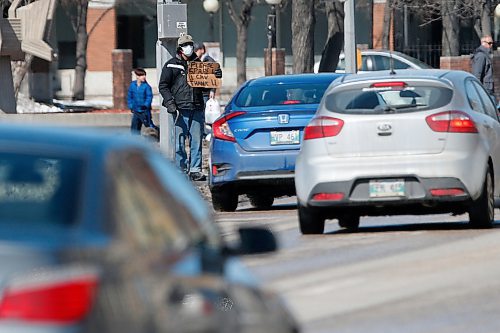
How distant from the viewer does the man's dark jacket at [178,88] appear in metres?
21.9

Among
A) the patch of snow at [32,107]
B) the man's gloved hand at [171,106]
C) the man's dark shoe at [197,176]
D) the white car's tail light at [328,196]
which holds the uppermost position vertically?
the man's gloved hand at [171,106]

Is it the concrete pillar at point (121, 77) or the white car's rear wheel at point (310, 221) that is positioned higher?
the concrete pillar at point (121, 77)

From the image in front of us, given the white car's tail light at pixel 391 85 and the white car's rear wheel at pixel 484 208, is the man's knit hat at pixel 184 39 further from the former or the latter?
the white car's rear wheel at pixel 484 208

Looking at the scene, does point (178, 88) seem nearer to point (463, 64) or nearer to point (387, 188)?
point (387, 188)

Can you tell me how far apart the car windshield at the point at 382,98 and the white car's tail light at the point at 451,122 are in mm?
138

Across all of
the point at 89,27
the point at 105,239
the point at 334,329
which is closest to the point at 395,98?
the point at 334,329

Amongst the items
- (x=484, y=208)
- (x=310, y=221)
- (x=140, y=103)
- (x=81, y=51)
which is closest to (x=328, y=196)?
(x=310, y=221)

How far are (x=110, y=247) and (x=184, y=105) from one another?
17.7 metres

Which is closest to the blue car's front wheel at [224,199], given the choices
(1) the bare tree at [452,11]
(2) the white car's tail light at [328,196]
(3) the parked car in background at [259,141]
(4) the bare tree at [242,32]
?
(3) the parked car in background at [259,141]

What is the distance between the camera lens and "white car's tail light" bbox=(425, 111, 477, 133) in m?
14.2

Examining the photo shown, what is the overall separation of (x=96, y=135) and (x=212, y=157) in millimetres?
12785

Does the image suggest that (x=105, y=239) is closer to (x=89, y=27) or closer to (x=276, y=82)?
(x=276, y=82)

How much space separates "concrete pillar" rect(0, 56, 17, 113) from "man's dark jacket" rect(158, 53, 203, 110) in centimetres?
824

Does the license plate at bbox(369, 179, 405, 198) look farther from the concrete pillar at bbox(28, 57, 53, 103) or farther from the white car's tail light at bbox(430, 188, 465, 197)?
the concrete pillar at bbox(28, 57, 53, 103)
